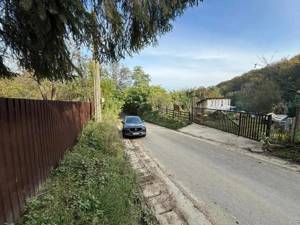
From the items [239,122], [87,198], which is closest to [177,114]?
[239,122]

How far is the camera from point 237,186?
17.3 feet

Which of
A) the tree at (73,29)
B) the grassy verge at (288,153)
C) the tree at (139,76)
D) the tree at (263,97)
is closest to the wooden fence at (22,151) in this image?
the tree at (73,29)

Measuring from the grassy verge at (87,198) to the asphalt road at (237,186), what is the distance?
1.46m

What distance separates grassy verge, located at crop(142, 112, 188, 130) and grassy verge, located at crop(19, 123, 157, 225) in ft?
48.0

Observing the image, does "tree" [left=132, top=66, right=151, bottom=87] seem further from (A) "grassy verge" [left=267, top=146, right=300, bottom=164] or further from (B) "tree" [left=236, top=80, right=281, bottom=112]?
(A) "grassy verge" [left=267, top=146, right=300, bottom=164]

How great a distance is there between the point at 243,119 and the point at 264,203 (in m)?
8.61

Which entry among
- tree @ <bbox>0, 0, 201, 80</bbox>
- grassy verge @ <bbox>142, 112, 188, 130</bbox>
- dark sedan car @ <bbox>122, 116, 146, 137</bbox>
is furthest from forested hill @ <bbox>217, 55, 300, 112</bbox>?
tree @ <bbox>0, 0, 201, 80</bbox>

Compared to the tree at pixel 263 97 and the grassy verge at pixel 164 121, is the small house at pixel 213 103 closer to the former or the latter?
the tree at pixel 263 97

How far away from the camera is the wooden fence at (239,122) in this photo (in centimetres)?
1068

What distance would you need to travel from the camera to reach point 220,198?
15.2 ft

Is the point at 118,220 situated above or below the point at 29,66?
below

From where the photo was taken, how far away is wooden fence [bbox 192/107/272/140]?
10680 mm

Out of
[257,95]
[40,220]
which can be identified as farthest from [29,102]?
[257,95]

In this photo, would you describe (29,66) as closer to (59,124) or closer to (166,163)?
(59,124)
